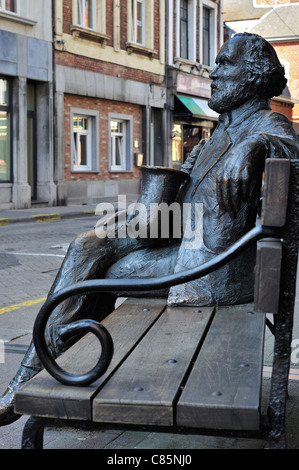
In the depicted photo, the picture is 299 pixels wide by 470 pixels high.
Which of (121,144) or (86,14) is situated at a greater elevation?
(86,14)

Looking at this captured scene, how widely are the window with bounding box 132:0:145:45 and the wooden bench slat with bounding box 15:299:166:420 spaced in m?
21.8

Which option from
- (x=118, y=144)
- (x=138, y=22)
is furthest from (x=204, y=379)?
(x=138, y=22)

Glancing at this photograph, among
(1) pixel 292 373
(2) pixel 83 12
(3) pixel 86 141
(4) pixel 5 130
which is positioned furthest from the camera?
(3) pixel 86 141

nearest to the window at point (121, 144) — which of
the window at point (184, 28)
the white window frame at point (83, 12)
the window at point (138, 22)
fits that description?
the window at point (138, 22)

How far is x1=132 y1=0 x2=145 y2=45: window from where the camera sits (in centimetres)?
2333

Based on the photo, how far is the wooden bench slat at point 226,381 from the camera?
178cm

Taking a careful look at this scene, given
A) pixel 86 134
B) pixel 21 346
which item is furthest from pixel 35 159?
pixel 21 346

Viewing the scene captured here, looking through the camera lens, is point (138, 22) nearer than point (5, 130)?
No

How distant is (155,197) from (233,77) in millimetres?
640

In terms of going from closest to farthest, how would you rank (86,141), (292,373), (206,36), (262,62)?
(262,62), (292,373), (86,141), (206,36)

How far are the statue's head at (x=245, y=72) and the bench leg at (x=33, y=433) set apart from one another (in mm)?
1734

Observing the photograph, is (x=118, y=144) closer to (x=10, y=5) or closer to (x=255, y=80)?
(x=10, y=5)

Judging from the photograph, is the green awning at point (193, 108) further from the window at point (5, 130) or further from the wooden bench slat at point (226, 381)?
the wooden bench slat at point (226, 381)

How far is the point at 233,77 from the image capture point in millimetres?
3088
